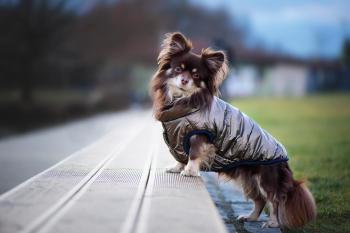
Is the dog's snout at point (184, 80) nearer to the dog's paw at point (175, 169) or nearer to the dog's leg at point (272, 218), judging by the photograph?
the dog's paw at point (175, 169)

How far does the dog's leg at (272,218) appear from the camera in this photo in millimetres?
5031

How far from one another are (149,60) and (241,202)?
44.5 metres

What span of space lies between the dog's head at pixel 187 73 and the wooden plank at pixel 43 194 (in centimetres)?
103

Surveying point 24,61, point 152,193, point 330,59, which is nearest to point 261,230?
point 152,193

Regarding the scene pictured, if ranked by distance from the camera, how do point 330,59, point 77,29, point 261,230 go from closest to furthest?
point 261,230, point 77,29, point 330,59

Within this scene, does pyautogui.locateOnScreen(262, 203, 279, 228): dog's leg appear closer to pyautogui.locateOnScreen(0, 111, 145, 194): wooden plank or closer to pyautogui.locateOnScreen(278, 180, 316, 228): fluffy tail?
pyautogui.locateOnScreen(278, 180, 316, 228): fluffy tail

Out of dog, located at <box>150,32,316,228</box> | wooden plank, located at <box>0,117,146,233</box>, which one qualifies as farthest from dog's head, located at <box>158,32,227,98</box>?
wooden plank, located at <box>0,117,146,233</box>

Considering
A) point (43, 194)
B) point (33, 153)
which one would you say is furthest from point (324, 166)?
point (43, 194)

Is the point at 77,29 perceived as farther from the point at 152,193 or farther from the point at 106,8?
the point at 152,193

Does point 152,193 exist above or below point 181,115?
below

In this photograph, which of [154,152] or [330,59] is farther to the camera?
[330,59]

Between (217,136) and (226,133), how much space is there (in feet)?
0.28

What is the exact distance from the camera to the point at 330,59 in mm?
66375

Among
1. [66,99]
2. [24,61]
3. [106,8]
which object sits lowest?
[66,99]
